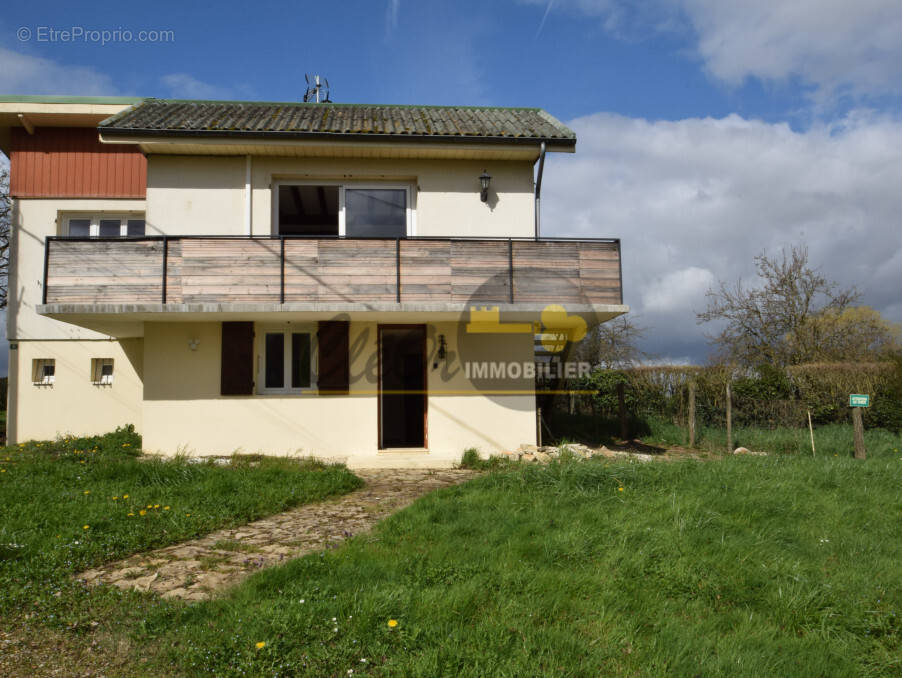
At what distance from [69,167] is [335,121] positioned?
6.60 meters

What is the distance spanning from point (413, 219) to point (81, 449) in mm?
7407

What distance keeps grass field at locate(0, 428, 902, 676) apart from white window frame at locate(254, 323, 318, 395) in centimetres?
401

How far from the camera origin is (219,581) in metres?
3.92

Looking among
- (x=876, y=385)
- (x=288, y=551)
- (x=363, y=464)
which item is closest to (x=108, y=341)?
(x=363, y=464)

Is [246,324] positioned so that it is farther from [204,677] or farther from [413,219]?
[204,677]

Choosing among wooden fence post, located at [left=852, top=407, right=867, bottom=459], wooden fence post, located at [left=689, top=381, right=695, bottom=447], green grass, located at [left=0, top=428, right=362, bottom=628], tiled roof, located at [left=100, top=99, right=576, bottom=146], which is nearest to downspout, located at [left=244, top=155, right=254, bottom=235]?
tiled roof, located at [left=100, top=99, right=576, bottom=146]

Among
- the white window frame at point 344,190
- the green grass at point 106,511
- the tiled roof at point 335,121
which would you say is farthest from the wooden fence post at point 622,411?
the green grass at point 106,511

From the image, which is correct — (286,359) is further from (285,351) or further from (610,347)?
(610,347)

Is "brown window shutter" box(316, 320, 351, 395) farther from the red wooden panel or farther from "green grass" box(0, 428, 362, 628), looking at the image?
the red wooden panel

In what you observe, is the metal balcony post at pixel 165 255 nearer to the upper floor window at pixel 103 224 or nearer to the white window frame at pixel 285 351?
the white window frame at pixel 285 351

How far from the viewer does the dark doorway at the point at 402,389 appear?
458 inches

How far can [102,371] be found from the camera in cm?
1238

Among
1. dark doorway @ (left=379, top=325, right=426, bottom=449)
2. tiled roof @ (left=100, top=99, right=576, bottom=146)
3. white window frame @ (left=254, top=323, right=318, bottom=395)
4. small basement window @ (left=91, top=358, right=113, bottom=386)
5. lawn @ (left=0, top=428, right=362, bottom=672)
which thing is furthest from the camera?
small basement window @ (left=91, top=358, right=113, bottom=386)

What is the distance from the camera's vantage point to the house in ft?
30.1
